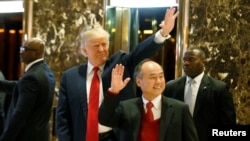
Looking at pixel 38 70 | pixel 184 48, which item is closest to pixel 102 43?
pixel 38 70

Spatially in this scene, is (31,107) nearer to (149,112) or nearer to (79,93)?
(79,93)

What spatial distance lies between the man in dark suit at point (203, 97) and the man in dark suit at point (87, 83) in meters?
0.87

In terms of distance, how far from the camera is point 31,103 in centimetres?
398

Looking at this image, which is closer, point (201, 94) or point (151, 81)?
point (151, 81)

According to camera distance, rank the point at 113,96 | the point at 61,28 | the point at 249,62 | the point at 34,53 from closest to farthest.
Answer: the point at 113,96, the point at 34,53, the point at 249,62, the point at 61,28

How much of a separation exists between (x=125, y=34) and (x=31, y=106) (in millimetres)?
1881

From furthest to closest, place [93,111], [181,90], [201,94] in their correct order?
[181,90], [201,94], [93,111]

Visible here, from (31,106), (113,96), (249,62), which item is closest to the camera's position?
(113,96)

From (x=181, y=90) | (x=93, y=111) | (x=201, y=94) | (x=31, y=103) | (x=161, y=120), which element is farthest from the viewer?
(x=181, y=90)

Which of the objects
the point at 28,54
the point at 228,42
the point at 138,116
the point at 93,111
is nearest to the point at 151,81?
the point at 138,116

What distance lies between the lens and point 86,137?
3.34m

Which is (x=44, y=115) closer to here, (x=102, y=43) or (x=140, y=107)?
(x=102, y=43)

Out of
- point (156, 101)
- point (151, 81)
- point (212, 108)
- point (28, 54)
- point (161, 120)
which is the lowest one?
point (212, 108)

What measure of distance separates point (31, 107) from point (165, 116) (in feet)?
4.96
